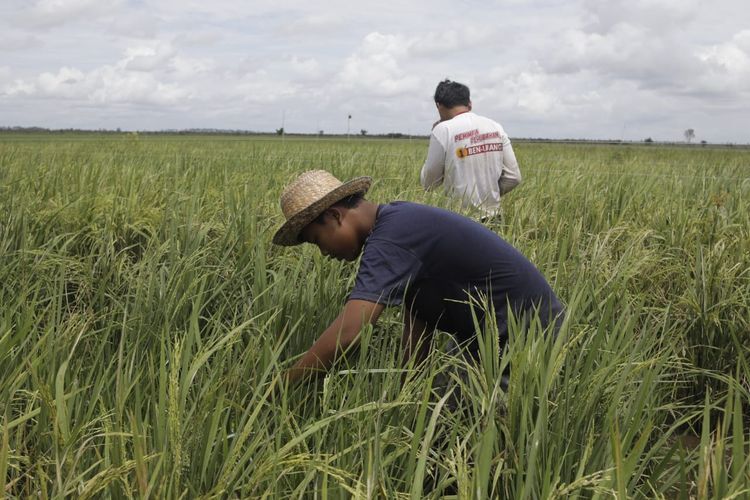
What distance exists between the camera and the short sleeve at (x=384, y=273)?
6.21 feet

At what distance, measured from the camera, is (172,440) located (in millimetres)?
1308

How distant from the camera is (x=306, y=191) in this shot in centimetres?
206

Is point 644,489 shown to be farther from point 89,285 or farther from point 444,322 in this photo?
point 89,285

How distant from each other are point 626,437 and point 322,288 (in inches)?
49.8

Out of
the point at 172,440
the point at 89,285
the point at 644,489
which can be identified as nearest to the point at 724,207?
the point at 644,489

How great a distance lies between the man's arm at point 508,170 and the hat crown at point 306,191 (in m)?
2.34

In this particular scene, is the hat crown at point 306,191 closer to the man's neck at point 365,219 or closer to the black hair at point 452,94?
the man's neck at point 365,219

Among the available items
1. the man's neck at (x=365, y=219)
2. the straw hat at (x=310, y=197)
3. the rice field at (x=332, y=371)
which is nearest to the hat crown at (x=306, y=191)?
the straw hat at (x=310, y=197)

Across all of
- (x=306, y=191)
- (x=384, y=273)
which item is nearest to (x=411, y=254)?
(x=384, y=273)

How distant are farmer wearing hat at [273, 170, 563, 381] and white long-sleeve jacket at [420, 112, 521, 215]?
196 centimetres

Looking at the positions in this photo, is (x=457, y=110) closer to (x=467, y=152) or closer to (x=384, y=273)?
(x=467, y=152)

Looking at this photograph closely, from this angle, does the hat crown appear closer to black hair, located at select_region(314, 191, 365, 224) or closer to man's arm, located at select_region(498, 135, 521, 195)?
black hair, located at select_region(314, 191, 365, 224)

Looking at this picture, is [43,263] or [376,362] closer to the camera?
[376,362]

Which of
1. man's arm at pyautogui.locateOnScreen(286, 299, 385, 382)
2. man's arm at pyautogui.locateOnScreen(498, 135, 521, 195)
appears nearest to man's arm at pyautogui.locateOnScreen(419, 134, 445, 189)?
man's arm at pyautogui.locateOnScreen(498, 135, 521, 195)
